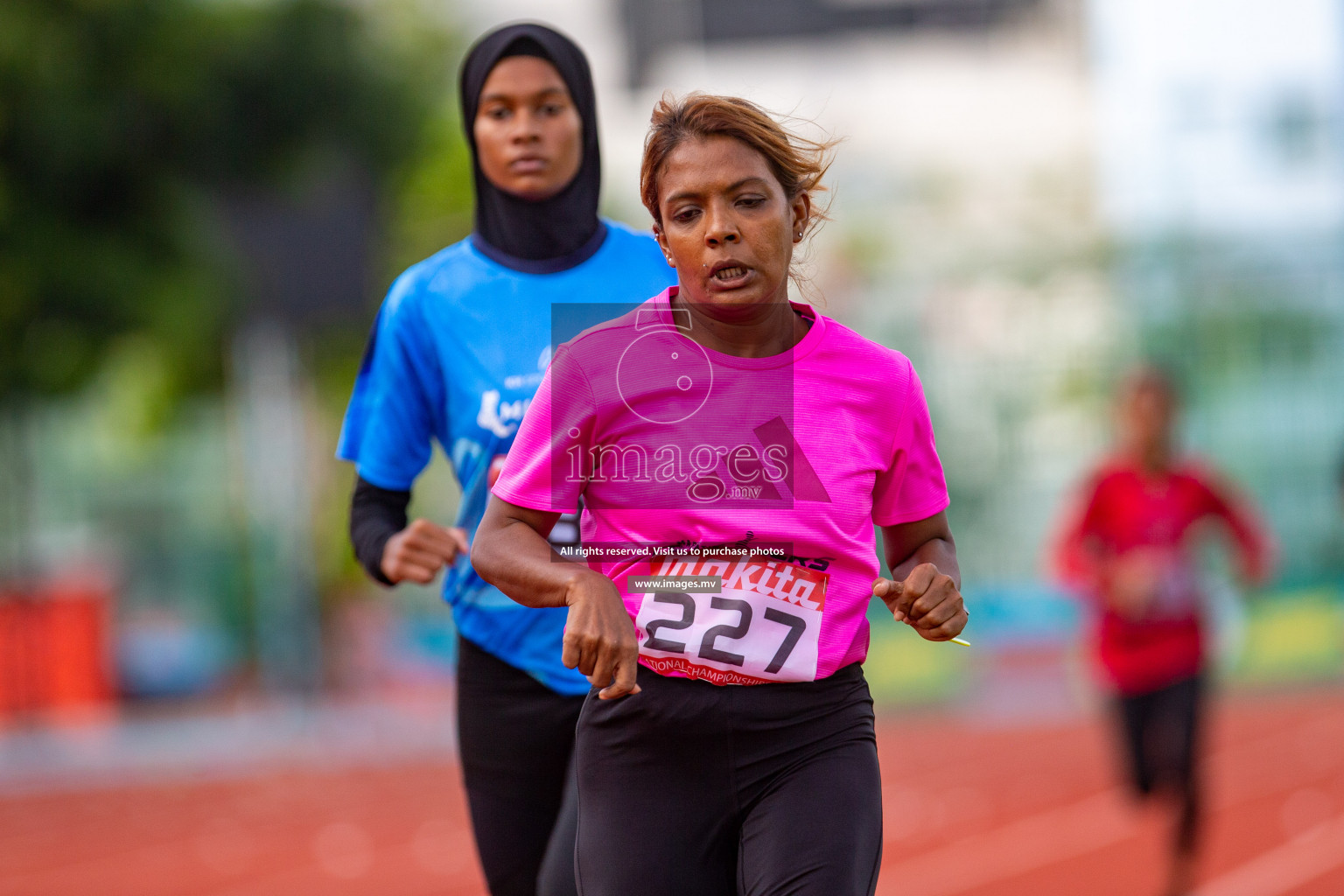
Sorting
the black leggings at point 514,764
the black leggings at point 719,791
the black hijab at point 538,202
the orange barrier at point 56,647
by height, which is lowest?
the orange barrier at point 56,647

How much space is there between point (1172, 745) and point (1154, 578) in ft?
2.21

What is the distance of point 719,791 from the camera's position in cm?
250

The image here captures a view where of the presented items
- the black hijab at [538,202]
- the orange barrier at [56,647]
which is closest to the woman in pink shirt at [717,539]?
the black hijab at [538,202]

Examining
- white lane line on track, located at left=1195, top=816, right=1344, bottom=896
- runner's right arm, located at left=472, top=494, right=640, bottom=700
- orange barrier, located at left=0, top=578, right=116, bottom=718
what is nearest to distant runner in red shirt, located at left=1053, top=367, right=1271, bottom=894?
white lane line on track, located at left=1195, top=816, right=1344, bottom=896

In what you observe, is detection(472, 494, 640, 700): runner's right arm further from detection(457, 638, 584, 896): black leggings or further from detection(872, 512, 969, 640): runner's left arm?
detection(457, 638, 584, 896): black leggings

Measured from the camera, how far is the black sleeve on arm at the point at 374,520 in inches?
130

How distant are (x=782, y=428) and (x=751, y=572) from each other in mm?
221

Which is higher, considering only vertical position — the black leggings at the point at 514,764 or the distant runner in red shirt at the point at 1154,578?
the black leggings at the point at 514,764

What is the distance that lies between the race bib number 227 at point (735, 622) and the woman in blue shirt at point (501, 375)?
80cm

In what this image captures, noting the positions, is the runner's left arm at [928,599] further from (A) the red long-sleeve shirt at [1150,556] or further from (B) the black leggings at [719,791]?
(A) the red long-sleeve shirt at [1150,556]

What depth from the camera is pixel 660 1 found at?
104 feet

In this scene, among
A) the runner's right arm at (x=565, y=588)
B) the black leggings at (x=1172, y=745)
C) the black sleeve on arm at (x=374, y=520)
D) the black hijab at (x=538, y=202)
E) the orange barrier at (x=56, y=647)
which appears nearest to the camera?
the runner's right arm at (x=565, y=588)

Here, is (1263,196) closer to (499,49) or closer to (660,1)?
(499,49)

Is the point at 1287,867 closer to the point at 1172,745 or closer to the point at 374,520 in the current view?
the point at 1172,745
